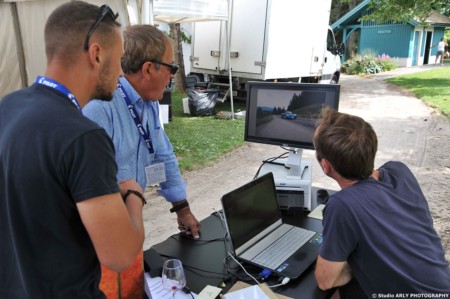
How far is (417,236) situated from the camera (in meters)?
1.57

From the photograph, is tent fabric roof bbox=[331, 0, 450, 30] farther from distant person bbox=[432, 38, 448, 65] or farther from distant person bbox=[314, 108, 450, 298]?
distant person bbox=[314, 108, 450, 298]

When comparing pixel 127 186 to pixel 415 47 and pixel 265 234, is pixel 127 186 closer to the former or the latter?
pixel 265 234

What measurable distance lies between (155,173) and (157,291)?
70cm

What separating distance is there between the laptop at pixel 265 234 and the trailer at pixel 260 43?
271 inches

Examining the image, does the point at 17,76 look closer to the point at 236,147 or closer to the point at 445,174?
the point at 236,147

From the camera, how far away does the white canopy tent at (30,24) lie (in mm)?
5422

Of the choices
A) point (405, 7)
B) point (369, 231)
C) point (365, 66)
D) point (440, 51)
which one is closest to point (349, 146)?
point (369, 231)

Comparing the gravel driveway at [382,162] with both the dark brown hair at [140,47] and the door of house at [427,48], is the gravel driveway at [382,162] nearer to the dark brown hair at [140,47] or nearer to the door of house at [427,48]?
the dark brown hair at [140,47]

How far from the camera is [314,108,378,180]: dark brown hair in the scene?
163cm

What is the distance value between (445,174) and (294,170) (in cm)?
401

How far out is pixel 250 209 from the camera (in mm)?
1952

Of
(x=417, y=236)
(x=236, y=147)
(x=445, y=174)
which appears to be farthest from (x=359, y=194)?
(x=236, y=147)

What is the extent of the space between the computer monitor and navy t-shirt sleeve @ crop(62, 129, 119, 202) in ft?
5.21

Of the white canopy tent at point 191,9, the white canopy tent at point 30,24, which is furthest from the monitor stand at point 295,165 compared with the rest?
the white canopy tent at point 191,9
